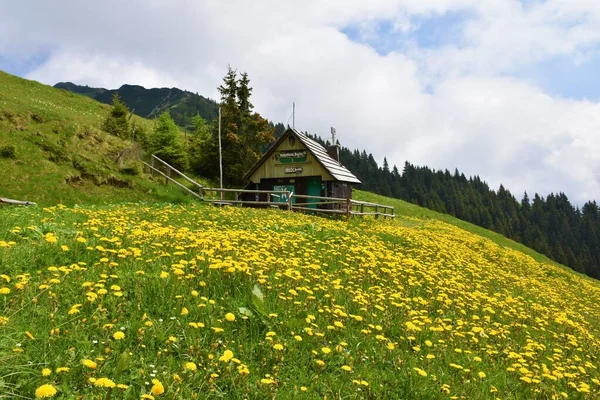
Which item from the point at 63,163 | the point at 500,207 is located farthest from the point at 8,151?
the point at 500,207

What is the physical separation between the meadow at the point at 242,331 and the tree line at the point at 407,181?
99.6ft

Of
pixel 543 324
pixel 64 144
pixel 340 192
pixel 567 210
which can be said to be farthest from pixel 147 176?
pixel 567 210

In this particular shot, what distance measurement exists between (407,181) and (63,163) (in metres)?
126

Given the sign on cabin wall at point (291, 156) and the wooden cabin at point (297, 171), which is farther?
the sign on cabin wall at point (291, 156)

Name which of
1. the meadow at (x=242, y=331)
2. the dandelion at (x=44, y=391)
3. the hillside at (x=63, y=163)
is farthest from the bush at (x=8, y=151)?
the dandelion at (x=44, y=391)

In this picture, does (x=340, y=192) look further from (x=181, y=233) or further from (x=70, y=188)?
(x=181, y=233)

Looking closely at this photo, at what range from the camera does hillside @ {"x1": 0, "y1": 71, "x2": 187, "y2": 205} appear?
1791cm

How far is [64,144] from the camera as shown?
23094mm

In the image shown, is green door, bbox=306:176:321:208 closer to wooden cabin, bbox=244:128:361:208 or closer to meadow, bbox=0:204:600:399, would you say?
wooden cabin, bbox=244:128:361:208

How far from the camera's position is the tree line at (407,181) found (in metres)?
36.8

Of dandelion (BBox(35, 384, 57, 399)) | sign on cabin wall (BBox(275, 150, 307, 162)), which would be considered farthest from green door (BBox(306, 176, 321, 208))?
dandelion (BBox(35, 384, 57, 399))

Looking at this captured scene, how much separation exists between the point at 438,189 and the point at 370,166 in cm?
3274

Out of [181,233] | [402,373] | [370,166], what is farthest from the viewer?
[370,166]

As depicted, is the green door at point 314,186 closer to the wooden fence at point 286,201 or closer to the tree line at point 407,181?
the wooden fence at point 286,201
